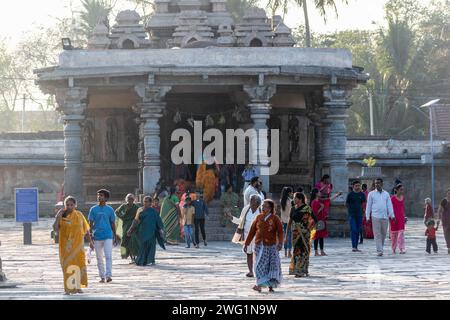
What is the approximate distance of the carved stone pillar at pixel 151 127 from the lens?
2927cm

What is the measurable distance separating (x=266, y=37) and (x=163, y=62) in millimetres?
6271

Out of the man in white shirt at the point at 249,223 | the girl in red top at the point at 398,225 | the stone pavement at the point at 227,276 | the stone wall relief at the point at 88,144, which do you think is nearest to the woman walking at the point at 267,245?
the stone pavement at the point at 227,276

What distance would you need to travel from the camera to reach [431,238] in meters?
23.8

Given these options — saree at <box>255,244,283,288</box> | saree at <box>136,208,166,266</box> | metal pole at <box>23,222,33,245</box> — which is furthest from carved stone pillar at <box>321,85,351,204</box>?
saree at <box>255,244,283,288</box>

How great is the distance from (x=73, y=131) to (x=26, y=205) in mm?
2549

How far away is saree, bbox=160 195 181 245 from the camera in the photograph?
26000mm

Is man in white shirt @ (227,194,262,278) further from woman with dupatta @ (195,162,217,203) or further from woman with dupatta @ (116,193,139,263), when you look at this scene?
woman with dupatta @ (195,162,217,203)

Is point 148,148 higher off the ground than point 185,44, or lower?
lower

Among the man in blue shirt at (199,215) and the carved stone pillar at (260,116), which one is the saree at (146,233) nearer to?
the man in blue shirt at (199,215)

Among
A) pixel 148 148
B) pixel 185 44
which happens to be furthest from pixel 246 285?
pixel 185 44

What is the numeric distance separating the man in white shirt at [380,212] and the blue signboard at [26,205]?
850 cm

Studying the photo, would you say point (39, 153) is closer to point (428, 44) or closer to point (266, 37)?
point (266, 37)

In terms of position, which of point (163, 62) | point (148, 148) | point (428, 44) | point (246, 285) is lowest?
point (246, 285)

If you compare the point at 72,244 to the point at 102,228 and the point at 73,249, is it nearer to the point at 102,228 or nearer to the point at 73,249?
the point at 73,249
